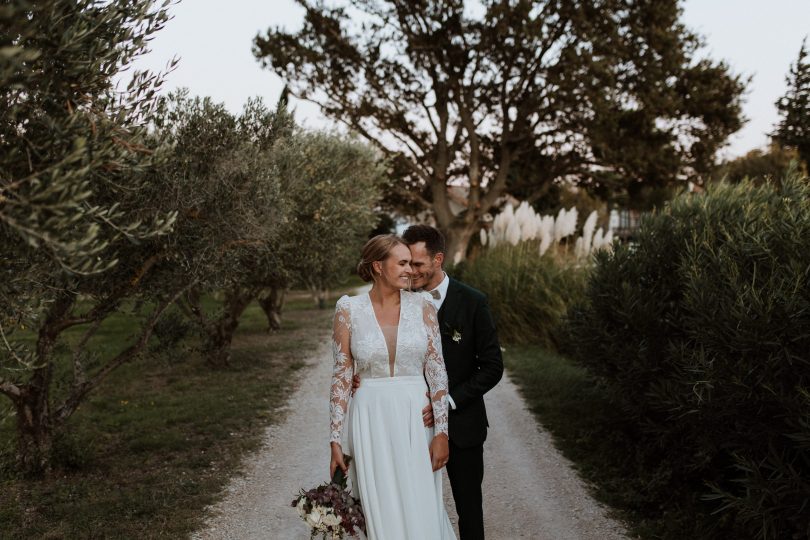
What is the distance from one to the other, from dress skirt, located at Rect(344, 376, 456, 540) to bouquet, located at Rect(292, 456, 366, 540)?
136 mm

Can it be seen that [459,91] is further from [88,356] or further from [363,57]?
[88,356]

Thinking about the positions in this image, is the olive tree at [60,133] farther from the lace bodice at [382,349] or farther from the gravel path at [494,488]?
the gravel path at [494,488]

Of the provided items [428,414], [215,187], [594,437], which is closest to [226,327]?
[215,187]

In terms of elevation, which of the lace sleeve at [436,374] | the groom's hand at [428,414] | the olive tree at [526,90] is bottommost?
the groom's hand at [428,414]

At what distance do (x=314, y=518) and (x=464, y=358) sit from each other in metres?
1.35

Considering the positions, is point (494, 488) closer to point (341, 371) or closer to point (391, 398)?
point (391, 398)

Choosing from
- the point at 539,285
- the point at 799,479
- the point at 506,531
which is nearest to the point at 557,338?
the point at 539,285

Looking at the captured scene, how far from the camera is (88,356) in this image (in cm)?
750

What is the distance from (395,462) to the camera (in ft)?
11.9

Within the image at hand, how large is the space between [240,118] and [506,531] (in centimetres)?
474

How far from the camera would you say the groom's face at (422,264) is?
4.07 metres

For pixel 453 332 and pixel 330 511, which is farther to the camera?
pixel 453 332


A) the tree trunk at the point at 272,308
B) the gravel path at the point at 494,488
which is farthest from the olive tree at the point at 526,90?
the gravel path at the point at 494,488

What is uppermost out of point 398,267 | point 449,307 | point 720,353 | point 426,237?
point 426,237
